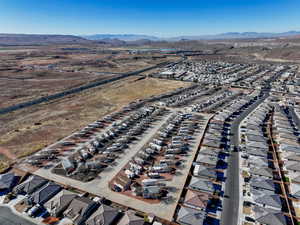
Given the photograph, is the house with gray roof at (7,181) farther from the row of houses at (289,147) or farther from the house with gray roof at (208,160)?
the row of houses at (289,147)

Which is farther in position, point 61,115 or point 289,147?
point 61,115

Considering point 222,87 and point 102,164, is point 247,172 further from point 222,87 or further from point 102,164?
point 222,87

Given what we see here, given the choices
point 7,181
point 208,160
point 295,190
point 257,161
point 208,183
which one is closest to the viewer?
point 295,190

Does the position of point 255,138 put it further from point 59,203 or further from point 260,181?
point 59,203

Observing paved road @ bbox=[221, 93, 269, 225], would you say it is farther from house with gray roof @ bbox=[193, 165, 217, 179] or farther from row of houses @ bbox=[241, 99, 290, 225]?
house with gray roof @ bbox=[193, 165, 217, 179]

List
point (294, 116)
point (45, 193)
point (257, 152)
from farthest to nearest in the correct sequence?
point (294, 116) < point (257, 152) < point (45, 193)

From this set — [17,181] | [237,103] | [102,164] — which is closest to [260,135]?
[237,103]

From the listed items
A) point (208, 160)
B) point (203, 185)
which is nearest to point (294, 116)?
point (208, 160)
